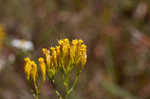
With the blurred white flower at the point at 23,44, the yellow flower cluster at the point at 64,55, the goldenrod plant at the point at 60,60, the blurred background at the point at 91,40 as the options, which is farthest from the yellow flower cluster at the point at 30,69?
the blurred white flower at the point at 23,44

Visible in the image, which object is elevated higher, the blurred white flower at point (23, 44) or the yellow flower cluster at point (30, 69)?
the yellow flower cluster at point (30, 69)

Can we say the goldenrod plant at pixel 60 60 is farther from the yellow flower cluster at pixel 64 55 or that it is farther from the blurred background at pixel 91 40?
the blurred background at pixel 91 40

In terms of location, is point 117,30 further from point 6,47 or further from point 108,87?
point 6,47

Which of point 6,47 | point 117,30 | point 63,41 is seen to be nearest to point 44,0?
point 6,47

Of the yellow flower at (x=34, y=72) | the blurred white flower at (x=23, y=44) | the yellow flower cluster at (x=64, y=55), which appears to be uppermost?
the yellow flower cluster at (x=64, y=55)

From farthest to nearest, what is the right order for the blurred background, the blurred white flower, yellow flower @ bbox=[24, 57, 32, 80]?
the blurred white flower, the blurred background, yellow flower @ bbox=[24, 57, 32, 80]

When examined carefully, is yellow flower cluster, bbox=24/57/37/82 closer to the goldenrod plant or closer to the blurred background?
the goldenrod plant

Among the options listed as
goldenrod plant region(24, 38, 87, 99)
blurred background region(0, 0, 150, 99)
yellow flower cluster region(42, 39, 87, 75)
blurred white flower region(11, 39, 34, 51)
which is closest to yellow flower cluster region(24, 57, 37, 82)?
goldenrod plant region(24, 38, 87, 99)
